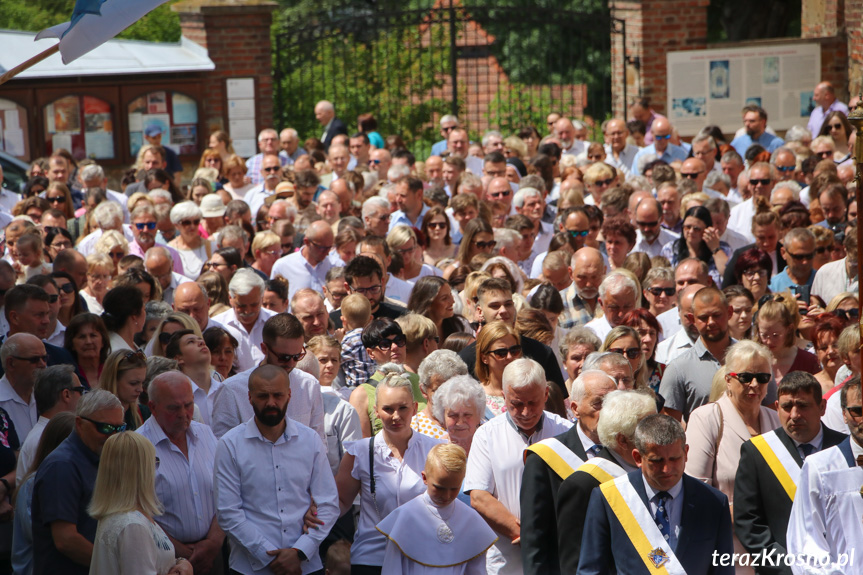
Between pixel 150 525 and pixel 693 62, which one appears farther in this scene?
pixel 693 62

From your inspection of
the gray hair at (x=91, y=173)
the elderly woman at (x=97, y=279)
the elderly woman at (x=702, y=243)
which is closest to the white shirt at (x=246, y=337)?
the elderly woman at (x=97, y=279)

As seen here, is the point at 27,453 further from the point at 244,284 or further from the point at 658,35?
the point at 658,35

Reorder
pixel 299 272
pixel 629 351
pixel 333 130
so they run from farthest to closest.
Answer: pixel 333 130, pixel 299 272, pixel 629 351

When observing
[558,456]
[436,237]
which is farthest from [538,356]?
[436,237]

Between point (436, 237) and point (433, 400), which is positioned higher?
point (436, 237)

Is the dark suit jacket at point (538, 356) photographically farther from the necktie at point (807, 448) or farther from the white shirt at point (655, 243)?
the white shirt at point (655, 243)

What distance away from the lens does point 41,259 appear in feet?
32.3

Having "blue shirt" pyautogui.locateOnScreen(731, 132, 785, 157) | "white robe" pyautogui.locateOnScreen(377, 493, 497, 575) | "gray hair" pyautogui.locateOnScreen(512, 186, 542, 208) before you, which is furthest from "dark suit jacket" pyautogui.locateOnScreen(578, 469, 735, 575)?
"blue shirt" pyautogui.locateOnScreen(731, 132, 785, 157)

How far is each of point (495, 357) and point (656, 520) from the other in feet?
6.22

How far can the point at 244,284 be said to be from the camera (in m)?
8.52

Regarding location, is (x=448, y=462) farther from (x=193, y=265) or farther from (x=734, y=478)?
(x=193, y=265)

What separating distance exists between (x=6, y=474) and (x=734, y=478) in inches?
151

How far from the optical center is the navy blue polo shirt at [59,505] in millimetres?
5668

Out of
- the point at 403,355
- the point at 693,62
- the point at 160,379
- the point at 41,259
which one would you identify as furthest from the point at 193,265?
the point at 693,62
